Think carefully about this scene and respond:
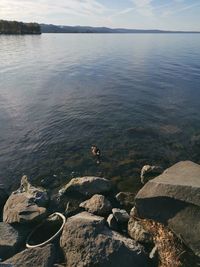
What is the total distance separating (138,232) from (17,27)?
631 ft

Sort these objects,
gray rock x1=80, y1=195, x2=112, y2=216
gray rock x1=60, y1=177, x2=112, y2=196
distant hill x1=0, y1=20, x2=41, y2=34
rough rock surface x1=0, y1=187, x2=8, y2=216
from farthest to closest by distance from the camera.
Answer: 1. distant hill x1=0, y1=20, x2=41, y2=34
2. gray rock x1=60, y1=177, x2=112, y2=196
3. rough rock surface x1=0, y1=187, x2=8, y2=216
4. gray rock x1=80, y1=195, x2=112, y2=216

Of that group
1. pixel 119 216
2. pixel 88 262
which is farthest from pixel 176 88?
pixel 88 262

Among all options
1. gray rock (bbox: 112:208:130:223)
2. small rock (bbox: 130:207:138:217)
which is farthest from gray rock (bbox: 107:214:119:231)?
small rock (bbox: 130:207:138:217)

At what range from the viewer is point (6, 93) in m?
37.2

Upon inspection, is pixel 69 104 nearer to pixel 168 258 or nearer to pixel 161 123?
pixel 161 123

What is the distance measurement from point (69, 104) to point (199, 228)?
2463 cm

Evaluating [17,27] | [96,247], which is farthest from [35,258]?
[17,27]

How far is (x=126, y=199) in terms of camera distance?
1545 cm

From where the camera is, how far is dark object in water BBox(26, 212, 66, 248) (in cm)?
1249

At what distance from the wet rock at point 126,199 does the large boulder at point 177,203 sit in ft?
7.15

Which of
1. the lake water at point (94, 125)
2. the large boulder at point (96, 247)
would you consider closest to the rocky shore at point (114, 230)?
the large boulder at point (96, 247)

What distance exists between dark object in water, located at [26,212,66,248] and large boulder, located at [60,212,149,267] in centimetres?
114

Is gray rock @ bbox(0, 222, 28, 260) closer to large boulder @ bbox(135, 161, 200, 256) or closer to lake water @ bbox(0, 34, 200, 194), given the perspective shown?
lake water @ bbox(0, 34, 200, 194)

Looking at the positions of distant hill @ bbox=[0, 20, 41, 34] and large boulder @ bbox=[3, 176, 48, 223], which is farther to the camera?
distant hill @ bbox=[0, 20, 41, 34]
